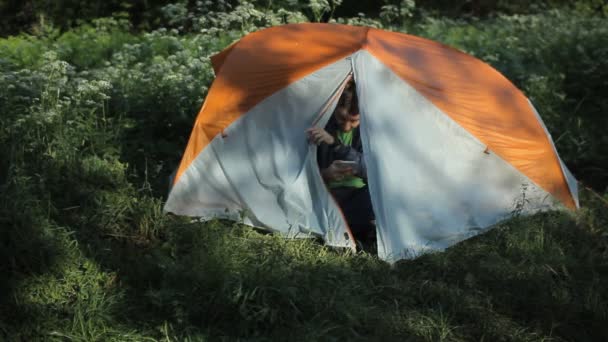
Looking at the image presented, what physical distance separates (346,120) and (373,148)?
47 cm

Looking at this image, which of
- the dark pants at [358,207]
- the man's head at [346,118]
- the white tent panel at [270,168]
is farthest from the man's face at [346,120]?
the dark pants at [358,207]

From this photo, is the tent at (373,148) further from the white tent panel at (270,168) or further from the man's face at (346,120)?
the man's face at (346,120)

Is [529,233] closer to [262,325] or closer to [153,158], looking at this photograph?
[262,325]

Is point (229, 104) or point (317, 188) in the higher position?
point (229, 104)

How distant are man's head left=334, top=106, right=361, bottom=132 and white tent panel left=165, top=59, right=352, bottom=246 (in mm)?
154

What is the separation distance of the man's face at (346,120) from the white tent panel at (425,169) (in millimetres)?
344

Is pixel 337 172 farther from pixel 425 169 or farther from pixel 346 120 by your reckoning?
pixel 425 169

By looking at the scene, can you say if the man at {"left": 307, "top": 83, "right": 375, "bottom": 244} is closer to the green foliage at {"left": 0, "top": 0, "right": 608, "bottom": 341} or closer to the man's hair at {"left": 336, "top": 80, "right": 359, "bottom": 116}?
the man's hair at {"left": 336, "top": 80, "right": 359, "bottom": 116}

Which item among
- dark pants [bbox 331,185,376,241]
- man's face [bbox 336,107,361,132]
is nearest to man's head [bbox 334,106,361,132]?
man's face [bbox 336,107,361,132]

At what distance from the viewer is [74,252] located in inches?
181

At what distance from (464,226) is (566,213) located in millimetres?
786

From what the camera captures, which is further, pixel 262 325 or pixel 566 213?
pixel 566 213

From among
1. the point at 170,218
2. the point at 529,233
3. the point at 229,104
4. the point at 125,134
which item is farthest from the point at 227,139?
the point at 529,233

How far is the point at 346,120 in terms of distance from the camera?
5.53 m
